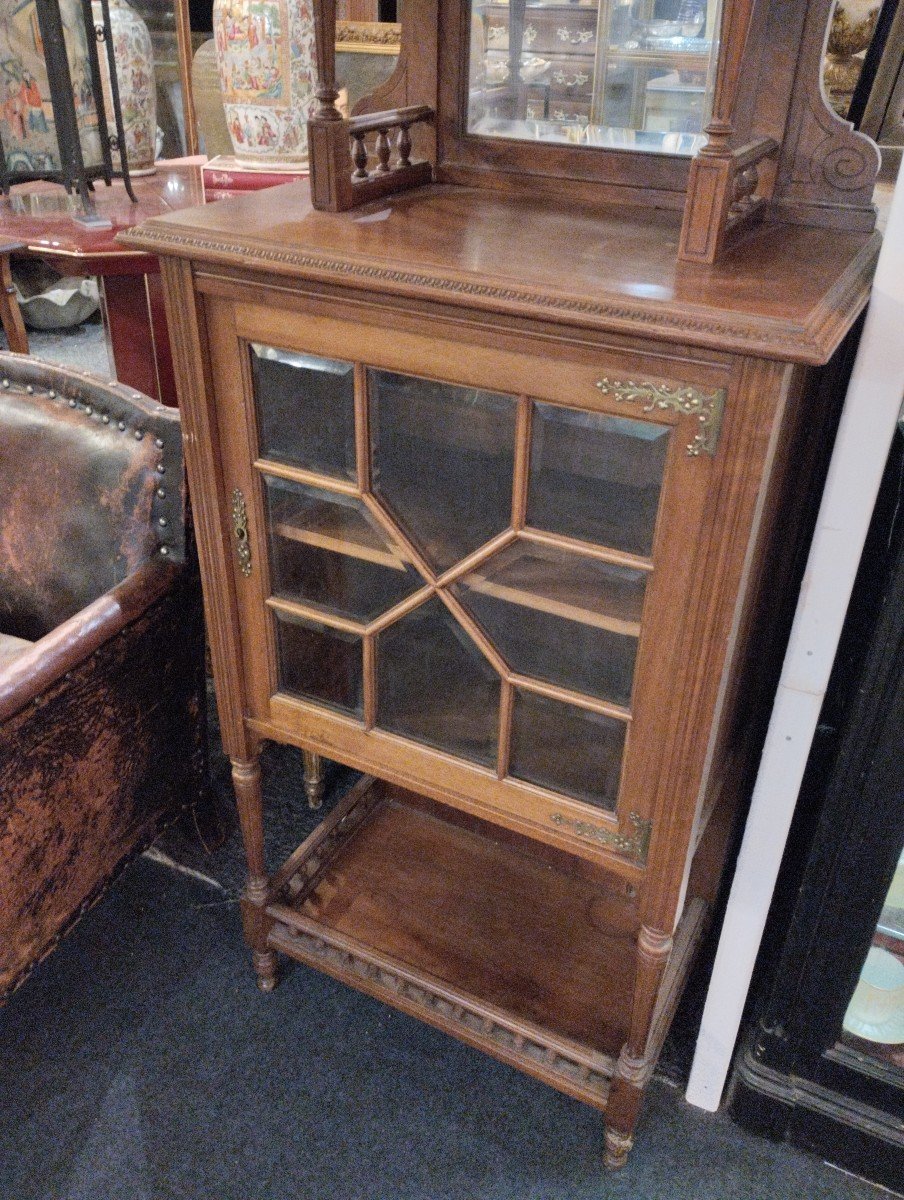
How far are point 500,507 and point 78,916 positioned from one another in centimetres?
87

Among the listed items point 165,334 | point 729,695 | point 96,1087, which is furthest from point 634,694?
point 165,334

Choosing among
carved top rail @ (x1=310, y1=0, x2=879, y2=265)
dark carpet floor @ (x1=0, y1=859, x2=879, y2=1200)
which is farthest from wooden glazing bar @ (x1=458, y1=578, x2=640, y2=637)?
dark carpet floor @ (x1=0, y1=859, x2=879, y2=1200)

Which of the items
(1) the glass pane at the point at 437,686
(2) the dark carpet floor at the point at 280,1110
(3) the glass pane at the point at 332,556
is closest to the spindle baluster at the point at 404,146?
(3) the glass pane at the point at 332,556

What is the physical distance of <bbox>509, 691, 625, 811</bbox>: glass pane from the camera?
982mm

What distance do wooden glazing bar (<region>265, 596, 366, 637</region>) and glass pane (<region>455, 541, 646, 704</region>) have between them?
147mm

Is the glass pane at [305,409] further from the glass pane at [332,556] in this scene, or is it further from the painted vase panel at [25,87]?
the painted vase panel at [25,87]

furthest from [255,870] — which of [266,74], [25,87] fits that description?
[25,87]

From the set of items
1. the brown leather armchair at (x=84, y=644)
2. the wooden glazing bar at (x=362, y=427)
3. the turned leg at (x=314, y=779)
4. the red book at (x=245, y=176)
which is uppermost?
the red book at (x=245, y=176)

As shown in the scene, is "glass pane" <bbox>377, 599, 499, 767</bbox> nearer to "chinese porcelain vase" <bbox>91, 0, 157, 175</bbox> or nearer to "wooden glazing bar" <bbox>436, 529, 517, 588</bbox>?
"wooden glazing bar" <bbox>436, 529, 517, 588</bbox>

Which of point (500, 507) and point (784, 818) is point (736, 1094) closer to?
point (784, 818)

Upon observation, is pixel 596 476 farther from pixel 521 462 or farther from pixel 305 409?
pixel 305 409

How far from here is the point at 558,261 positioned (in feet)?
2.72

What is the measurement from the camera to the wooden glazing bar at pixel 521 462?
85cm

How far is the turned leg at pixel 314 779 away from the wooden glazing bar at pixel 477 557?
2.70 feet
